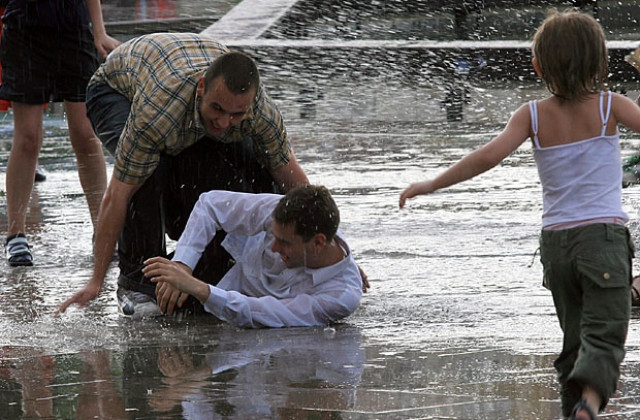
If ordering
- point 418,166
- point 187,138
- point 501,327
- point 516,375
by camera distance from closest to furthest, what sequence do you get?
point 516,375, point 501,327, point 187,138, point 418,166

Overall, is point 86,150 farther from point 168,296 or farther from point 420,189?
point 420,189

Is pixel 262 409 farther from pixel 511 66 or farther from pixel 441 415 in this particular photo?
pixel 511 66

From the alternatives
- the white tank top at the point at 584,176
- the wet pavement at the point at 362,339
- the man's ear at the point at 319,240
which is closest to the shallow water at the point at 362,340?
the wet pavement at the point at 362,339

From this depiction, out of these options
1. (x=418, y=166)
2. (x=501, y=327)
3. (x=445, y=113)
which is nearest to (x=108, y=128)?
(x=501, y=327)

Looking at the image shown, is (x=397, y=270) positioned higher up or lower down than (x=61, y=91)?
lower down

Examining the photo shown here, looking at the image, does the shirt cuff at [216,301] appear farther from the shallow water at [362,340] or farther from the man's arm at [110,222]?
the man's arm at [110,222]

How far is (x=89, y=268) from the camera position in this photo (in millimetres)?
6391

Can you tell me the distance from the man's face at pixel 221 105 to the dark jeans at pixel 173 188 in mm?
403

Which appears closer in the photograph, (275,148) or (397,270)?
(275,148)

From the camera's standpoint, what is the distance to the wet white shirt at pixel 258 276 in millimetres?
5121

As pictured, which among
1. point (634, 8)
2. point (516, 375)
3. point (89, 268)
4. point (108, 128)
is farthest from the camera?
point (634, 8)

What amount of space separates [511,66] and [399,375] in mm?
8518

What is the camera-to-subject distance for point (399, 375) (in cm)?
433

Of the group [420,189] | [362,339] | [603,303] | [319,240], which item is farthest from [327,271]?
[603,303]
